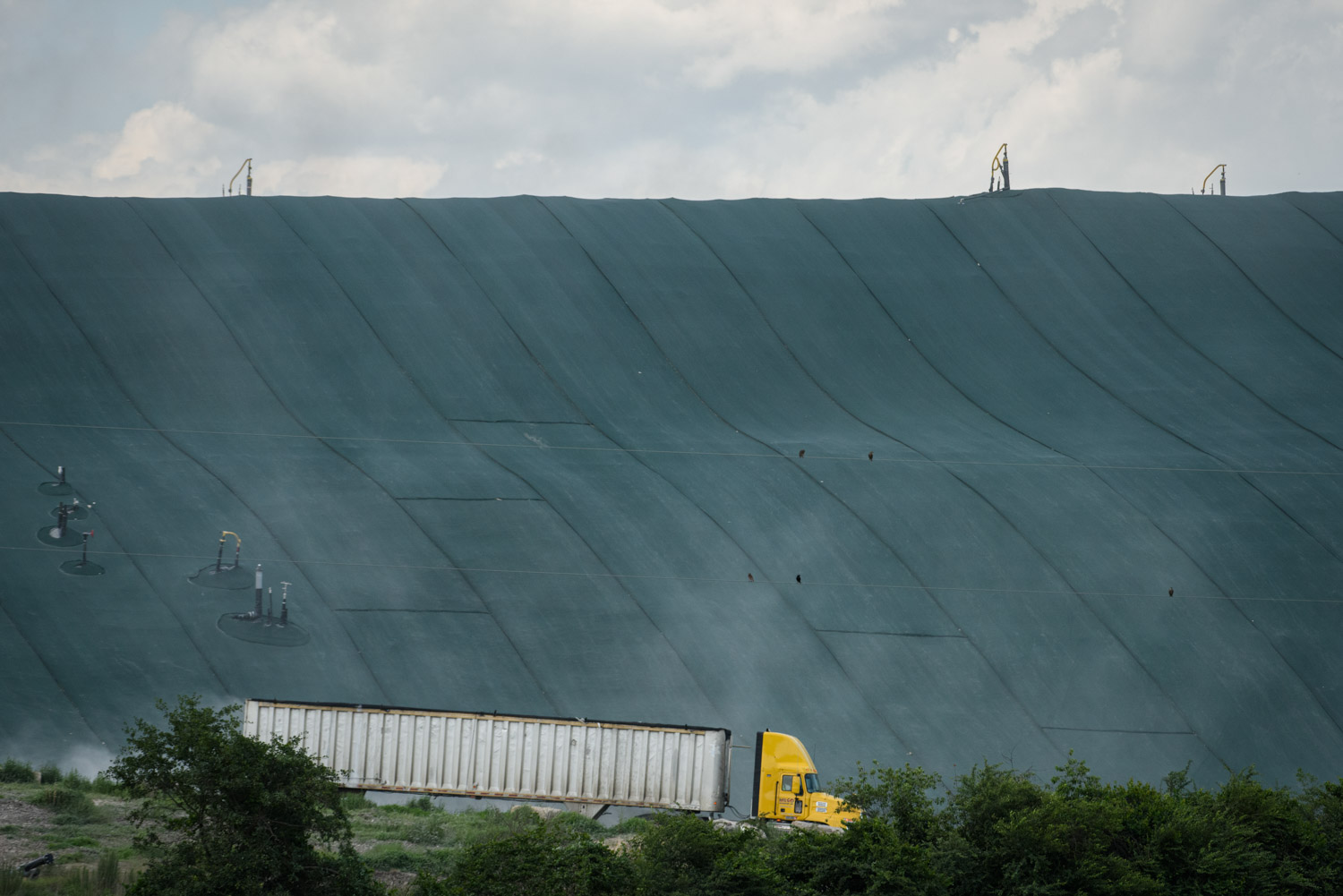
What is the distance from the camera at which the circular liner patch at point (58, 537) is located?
75.1ft

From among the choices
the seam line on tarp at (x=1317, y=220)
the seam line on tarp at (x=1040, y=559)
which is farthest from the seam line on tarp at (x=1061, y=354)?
the seam line on tarp at (x=1317, y=220)

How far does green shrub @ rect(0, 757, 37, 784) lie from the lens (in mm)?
18047

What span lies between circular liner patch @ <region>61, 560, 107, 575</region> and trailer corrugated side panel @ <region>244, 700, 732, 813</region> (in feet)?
21.5

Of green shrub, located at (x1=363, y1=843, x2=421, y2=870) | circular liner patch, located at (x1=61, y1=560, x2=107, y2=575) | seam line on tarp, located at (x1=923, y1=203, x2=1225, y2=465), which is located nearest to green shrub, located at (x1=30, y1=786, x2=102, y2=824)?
green shrub, located at (x1=363, y1=843, x2=421, y2=870)

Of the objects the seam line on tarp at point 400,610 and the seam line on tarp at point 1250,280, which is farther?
the seam line on tarp at point 1250,280

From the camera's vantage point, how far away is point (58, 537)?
23.0 meters

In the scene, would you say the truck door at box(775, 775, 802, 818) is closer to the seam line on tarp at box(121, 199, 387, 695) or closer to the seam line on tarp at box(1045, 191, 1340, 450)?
the seam line on tarp at box(121, 199, 387, 695)

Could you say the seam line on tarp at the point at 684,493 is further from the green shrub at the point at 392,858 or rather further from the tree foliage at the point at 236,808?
the tree foliage at the point at 236,808

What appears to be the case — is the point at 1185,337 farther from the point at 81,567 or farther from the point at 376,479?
the point at 81,567

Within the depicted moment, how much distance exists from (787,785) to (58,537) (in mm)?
16316

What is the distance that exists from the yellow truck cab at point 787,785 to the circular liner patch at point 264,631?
9.74 meters

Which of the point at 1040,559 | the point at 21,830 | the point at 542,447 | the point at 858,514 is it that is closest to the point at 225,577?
the point at 21,830

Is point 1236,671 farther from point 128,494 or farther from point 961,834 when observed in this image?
point 128,494

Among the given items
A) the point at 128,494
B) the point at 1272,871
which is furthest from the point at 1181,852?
the point at 128,494
